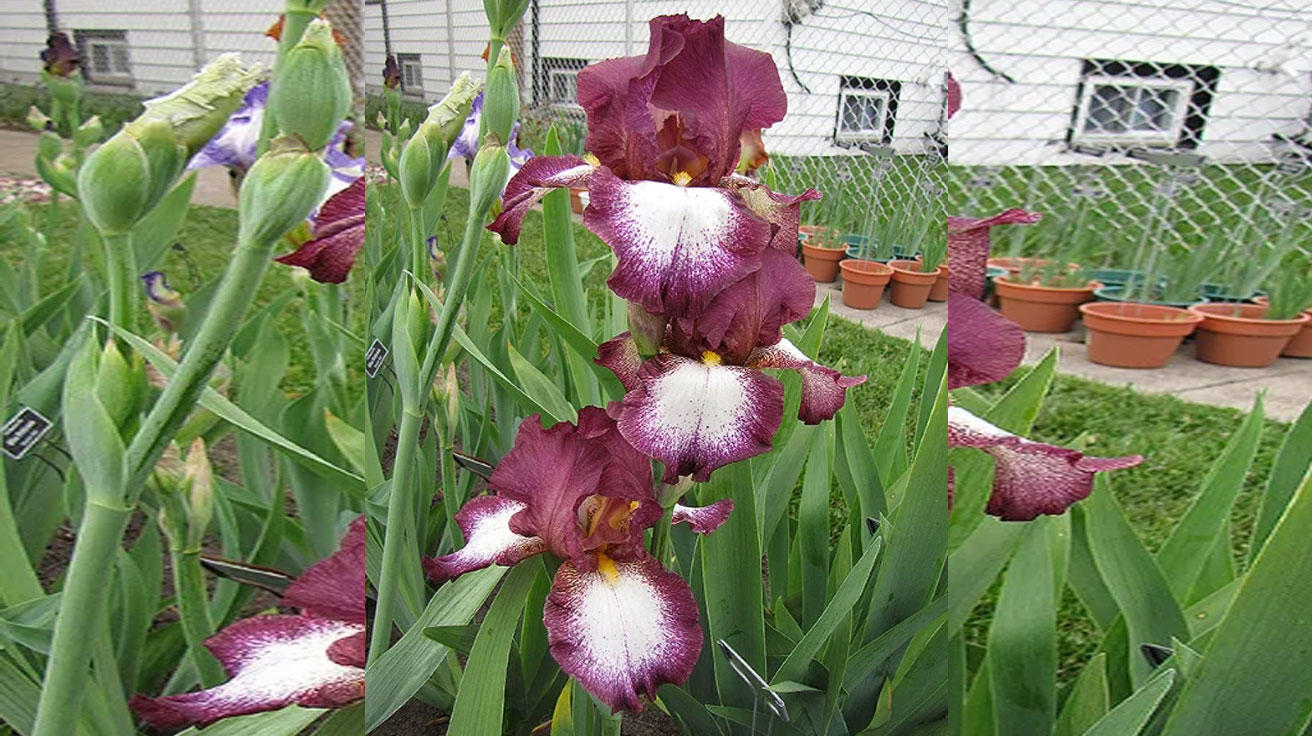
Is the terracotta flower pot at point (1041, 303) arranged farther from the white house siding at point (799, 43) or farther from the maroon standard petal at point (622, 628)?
the maroon standard petal at point (622, 628)

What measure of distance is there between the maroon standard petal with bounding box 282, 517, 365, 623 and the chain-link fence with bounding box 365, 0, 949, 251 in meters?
0.25

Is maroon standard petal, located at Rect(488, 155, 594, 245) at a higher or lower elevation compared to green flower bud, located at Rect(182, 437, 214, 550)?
higher

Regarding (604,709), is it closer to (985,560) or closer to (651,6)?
(985,560)

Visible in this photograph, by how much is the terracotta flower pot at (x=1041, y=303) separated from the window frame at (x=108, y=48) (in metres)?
1.04

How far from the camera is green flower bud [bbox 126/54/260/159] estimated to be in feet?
1.34

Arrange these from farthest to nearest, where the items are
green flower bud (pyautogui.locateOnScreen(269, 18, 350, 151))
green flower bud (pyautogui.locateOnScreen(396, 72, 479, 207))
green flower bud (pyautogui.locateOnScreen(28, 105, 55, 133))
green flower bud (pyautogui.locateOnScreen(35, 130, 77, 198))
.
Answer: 1. green flower bud (pyautogui.locateOnScreen(28, 105, 55, 133))
2. green flower bud (pyautogui.locateOnScreen(35, 130, 77, 198))
3. green flower bud (pyautogui.locateOnScreen(396, 72, 479, 207))
4. green flower bud (pyautogui.locateOnScreen(269, 18, 350, 151))

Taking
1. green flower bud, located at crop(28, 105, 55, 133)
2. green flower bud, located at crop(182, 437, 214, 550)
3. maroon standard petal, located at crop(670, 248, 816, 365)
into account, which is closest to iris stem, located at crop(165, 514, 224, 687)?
green flower bud, located at crop(182, 437, 214, 550)

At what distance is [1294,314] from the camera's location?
393 mm

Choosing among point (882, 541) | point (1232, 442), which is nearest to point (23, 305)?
point (882, 541)

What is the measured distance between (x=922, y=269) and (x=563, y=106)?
201mm

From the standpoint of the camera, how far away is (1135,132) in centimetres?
39

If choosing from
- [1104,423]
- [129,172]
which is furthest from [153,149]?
[1104,423]

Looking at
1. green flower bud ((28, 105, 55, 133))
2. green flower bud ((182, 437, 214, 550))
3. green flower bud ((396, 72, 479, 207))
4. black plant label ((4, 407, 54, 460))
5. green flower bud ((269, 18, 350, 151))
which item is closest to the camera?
green flower bud ((269, 18, 350, 151))

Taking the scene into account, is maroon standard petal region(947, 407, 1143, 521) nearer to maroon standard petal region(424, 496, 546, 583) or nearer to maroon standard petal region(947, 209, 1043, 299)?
maroon standard petal region(947, 209, 1043, 299)
